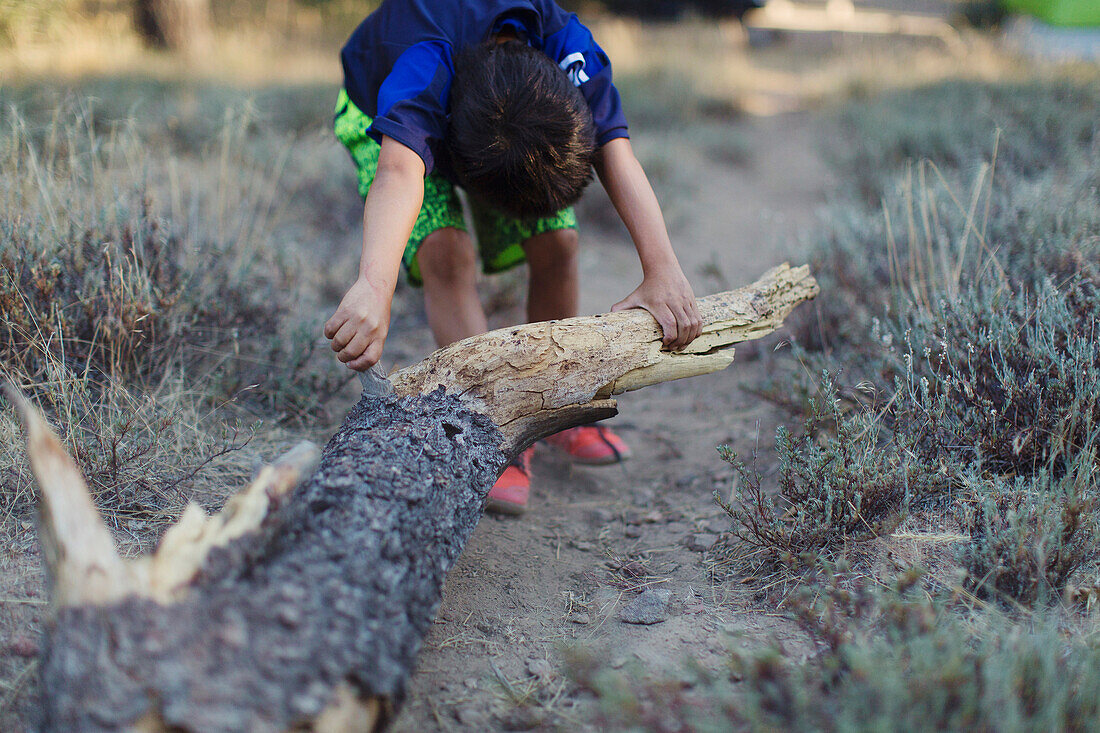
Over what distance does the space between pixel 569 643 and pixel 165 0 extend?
763 centimetres

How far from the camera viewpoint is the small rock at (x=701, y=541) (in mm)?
1949

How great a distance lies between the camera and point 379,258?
165cm

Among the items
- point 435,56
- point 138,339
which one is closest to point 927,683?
point 435,56

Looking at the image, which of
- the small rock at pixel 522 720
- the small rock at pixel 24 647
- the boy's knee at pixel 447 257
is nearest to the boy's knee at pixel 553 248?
the boy's knee at pixel 447 257

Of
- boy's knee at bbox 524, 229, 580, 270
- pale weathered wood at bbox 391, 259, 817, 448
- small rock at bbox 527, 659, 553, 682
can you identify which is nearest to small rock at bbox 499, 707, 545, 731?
small rock at bbox 527, 659, 553, 682

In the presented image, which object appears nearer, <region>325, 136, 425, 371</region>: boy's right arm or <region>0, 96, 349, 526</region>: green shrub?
<region>325, 136, 425, 371</region>: boy's right arm

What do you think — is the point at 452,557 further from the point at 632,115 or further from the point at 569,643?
the point at 632,115

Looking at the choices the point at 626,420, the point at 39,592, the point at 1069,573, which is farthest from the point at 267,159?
the point at 1069,573

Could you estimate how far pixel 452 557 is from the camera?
1464mm

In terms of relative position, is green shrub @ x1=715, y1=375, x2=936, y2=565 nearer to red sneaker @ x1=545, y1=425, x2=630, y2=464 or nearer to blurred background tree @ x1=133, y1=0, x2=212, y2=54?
red sneaker @ x1=545, y1=425, x2=630, y2=464

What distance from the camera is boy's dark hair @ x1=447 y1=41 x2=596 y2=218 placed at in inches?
70.1

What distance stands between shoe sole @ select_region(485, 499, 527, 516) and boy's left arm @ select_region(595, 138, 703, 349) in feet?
2.32

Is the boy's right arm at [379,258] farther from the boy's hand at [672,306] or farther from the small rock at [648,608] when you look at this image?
the small rock at [648,608]

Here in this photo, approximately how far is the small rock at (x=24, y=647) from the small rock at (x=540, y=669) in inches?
38.9
